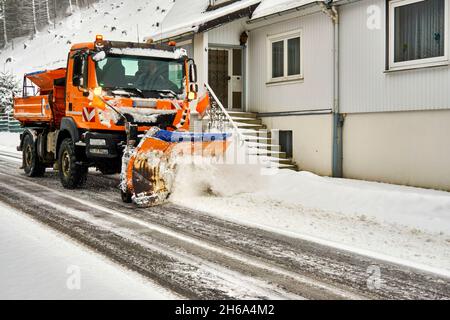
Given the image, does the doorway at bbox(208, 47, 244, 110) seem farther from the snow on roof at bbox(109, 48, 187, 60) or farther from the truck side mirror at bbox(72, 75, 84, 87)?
the truck side mirror at bbox(72, 75, 84, 87)

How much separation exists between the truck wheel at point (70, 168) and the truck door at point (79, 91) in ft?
2.15

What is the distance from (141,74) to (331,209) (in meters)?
4.49

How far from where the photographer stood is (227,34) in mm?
17328

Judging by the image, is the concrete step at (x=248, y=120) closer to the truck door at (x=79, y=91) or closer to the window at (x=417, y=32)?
the window at (x=417, y=32)

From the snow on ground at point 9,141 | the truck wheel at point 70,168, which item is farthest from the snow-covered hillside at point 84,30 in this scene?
the truck wheel at point 70,168

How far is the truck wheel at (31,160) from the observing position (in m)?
13.6

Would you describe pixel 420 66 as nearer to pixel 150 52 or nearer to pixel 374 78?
pixel 374 78

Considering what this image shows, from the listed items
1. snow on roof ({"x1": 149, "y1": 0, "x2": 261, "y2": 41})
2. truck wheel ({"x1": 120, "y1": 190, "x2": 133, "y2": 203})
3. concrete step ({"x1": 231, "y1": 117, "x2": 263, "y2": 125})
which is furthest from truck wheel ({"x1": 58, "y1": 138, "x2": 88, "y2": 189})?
snow on roof ({"x1": 149, "y1": 0, "x2": 261, "y2": 41})

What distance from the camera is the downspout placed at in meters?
13.8

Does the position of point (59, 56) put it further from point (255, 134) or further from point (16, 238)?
point (16, 238)

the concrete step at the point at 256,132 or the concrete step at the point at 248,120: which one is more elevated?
the concrete step at the point at 248,120

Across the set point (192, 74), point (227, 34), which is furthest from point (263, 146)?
point (192, 74)

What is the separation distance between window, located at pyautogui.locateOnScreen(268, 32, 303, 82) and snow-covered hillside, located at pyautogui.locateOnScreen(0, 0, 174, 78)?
38.8 metres
